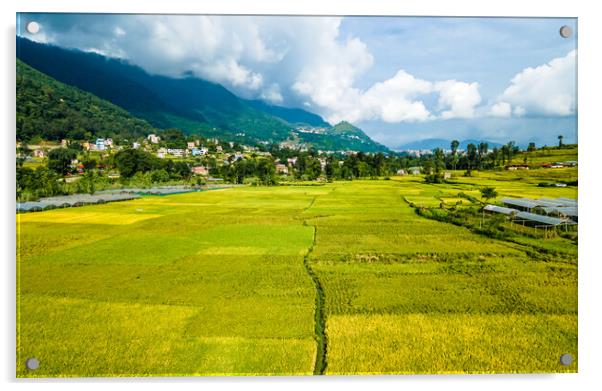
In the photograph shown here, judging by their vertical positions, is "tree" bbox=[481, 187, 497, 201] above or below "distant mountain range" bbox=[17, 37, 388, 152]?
below

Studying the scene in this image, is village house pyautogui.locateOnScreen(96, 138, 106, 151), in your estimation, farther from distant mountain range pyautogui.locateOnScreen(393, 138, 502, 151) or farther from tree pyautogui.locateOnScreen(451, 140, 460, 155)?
tree pyautogui.locateOnScreen(451, 140, 460, 155)

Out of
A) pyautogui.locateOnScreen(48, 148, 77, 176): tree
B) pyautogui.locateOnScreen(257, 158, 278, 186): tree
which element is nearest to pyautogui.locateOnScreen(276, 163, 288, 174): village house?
pyautogui.locateOnScreen(257, 158, 278, 186): tree

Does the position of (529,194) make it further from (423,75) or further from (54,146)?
(54,146)

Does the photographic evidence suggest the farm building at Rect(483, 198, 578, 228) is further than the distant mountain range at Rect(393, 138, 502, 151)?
No

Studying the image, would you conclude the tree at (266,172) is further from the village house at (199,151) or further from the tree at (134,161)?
the tree at (134,161)

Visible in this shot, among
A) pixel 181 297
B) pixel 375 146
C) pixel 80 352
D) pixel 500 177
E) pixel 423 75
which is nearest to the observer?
pixel 80 352

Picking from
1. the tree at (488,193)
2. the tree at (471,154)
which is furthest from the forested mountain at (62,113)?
the tree at (488,193)
